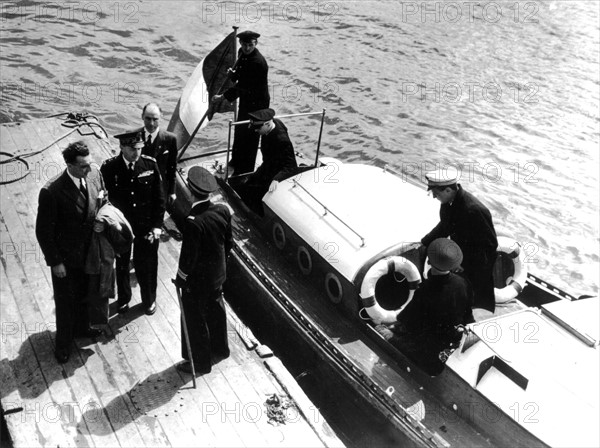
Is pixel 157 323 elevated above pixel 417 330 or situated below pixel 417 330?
below

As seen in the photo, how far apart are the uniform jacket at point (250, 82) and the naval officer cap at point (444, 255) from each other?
401 centimetres

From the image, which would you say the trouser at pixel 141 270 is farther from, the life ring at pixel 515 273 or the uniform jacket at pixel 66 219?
the life ring at pixel 515 273

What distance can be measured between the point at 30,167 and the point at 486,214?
6362mm

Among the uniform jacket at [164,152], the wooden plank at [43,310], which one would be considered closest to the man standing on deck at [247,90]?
the uniform jacket at [164,152]

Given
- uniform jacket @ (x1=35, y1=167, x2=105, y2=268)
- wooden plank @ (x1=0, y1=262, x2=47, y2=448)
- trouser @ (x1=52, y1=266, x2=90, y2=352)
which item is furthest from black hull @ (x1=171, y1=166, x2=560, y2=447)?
wooden plank @ (x1=0, y1=262, x2=47, y2=448)

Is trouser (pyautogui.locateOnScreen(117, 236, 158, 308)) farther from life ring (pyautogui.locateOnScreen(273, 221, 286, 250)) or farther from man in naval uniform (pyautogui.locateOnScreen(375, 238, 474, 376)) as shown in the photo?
man in naval uniform (pyautogui.locateOnScreen(375, 238, 474, 376))

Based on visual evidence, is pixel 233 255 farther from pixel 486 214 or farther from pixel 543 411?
pixel 543 411

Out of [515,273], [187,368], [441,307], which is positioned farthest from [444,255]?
[187,368]

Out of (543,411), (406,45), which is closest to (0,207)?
(543,411)

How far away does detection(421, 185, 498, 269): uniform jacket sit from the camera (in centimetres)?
625

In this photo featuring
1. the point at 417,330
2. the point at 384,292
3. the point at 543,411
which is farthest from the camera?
the point at 384,292

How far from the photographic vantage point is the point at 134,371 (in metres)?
5.88

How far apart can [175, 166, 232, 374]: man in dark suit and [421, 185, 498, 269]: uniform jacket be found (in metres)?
2.27

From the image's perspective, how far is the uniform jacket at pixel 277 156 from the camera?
25.7 ft
